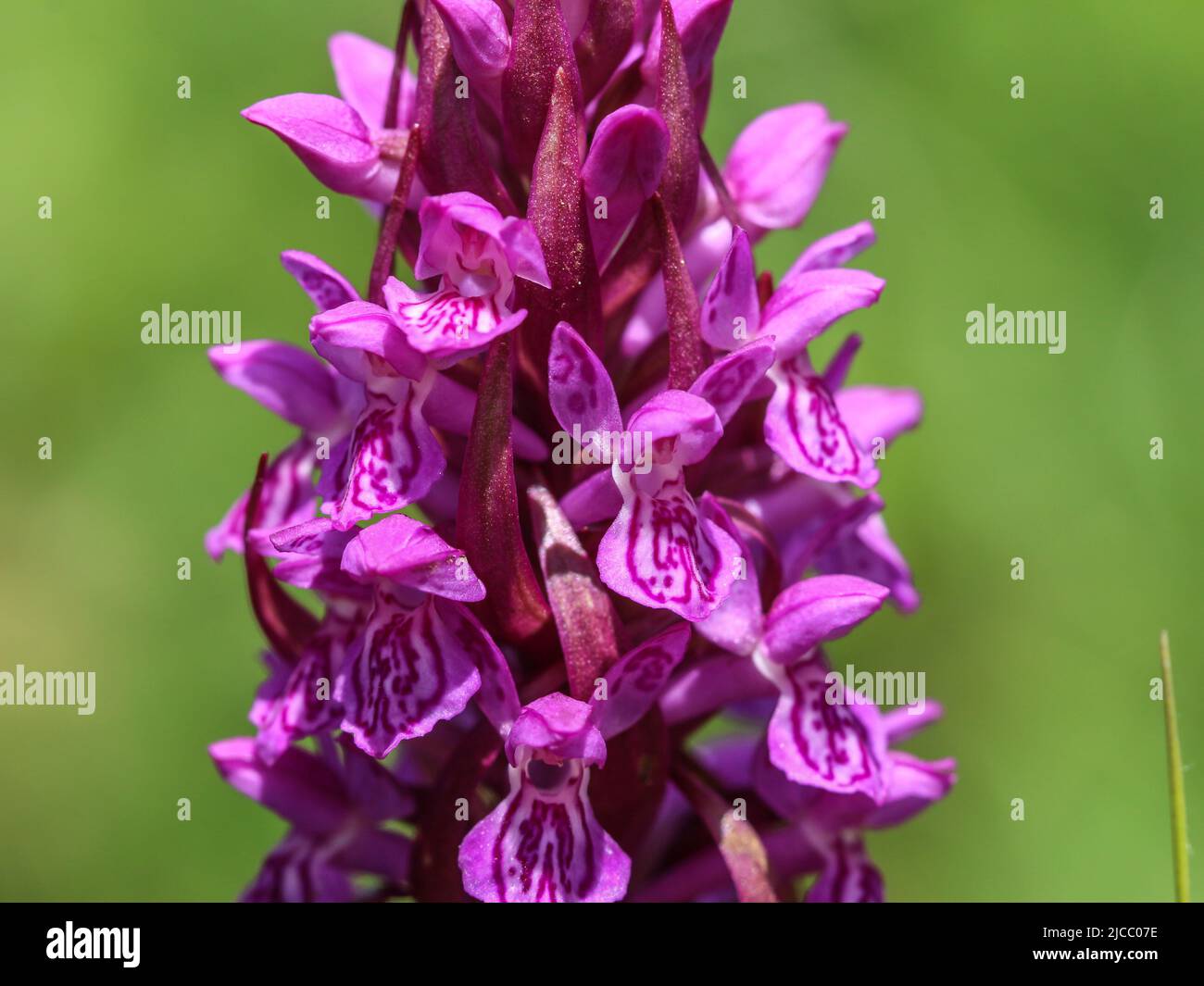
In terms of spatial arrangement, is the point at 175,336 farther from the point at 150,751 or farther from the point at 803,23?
the point at 803,23

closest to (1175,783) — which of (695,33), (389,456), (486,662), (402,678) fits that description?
(486,662)

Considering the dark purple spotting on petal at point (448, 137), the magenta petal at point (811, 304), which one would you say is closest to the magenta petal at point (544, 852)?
the magenta petal at point (811, 304)

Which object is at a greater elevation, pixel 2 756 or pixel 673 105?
pixel 673 105

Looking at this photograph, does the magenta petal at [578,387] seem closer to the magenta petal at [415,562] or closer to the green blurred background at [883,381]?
the magenta petal at [415,562]

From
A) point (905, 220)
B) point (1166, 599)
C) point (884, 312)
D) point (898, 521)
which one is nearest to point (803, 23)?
point (905, 220)

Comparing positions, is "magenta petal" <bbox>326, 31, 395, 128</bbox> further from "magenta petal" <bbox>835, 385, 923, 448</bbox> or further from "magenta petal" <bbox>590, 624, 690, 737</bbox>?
"magenta petal" <bbox>590, 624, 690, 737</bbox>

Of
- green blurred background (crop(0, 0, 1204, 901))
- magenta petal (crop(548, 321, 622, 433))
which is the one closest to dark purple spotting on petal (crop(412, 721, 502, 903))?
magenta petal (crop(548, 321, 622, 433))
